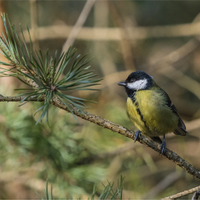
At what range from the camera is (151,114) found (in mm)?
1163

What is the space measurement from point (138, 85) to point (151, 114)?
234 mm

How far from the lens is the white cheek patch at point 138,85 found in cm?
133

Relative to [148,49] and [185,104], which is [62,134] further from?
[148,49]

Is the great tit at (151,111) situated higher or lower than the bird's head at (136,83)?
lower

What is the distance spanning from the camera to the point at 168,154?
2.88 feet

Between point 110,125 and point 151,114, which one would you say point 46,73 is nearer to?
point 110,125

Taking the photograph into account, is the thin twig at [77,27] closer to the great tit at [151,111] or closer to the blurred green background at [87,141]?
the blurred green background at [87,141]

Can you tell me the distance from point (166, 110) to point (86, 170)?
48 cm

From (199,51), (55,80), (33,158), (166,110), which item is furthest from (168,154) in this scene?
(199,51)

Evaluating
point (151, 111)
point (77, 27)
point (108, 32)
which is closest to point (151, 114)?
point (151, 111)

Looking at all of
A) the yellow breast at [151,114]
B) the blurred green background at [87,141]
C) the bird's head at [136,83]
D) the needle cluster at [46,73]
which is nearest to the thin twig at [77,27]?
the blurred green background at [87,141]

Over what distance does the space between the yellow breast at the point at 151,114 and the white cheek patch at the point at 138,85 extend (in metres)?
0.07

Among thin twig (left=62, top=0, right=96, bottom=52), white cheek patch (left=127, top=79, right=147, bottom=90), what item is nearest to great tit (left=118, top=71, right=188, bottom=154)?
white cheek patch (left=127, top=79, right=147, bottom=90)

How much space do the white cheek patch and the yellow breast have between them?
0.07 meters
